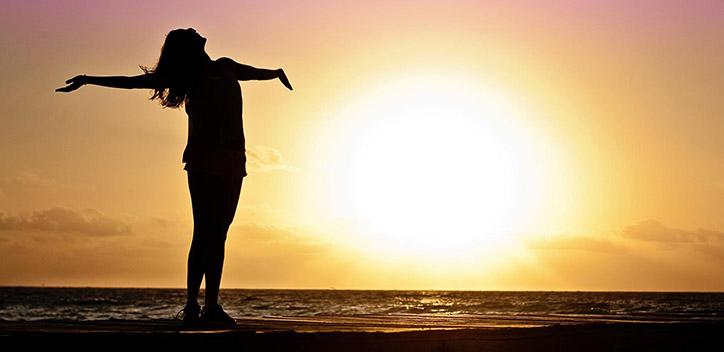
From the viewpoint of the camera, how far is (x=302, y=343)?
4719 mm

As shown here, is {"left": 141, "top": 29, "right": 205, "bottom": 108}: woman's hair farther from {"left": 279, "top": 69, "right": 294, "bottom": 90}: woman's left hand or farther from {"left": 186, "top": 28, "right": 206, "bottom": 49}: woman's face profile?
{"left": 279, "top": 69, "right": 294, "bottom": 90}: woman's left hand

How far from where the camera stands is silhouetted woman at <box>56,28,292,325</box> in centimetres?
651

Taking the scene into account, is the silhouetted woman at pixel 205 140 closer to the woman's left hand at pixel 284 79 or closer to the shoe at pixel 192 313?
the shoe at pixel 192 313

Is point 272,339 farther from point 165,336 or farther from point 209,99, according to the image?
point 209,99

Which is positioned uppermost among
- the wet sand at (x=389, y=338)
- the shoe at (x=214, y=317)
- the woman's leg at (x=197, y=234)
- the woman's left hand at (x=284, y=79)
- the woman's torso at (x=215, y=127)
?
the woman's left hand at (x=284, y=79)

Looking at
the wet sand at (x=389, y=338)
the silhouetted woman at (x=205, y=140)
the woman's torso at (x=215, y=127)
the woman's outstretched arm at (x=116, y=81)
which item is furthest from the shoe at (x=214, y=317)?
the woman's outstretched arm at (x=116, y=81)

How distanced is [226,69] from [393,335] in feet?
8.40

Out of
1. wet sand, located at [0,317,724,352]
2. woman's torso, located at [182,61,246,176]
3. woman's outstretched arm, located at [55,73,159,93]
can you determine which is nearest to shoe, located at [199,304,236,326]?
wet sand, located at [0,317,724,352]

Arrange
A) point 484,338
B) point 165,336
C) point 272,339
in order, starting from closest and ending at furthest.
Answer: point 165,336, point 272,339, point 484,338

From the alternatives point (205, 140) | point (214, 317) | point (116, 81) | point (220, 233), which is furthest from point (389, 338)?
point (116, 81)

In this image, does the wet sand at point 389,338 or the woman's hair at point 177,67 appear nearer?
the wet sand at point 389,338

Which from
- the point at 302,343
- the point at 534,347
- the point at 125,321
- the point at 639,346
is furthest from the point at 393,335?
the point at 125,321

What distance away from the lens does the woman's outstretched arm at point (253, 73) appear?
23.0ft

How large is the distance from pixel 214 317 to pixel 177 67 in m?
1.61
